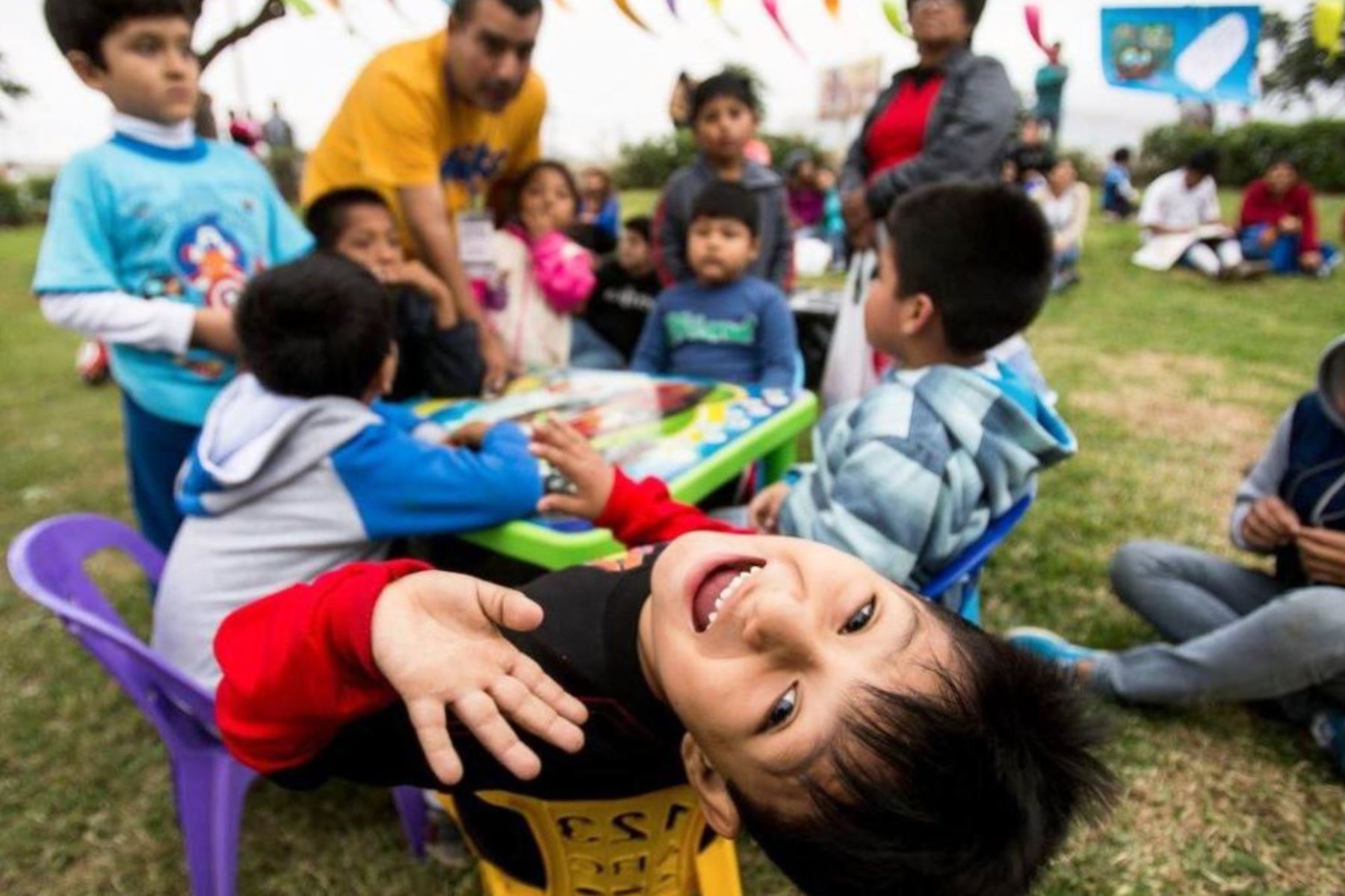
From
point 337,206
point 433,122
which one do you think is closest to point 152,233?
point 337,206

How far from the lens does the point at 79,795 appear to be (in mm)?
1839

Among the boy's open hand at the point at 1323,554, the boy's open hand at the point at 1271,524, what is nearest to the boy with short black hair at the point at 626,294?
the boy's open hand at the point at 1271,524

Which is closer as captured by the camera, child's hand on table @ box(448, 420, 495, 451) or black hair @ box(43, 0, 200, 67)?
black hair @ box(43, 0, 200, 67)

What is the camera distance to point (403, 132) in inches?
87.2

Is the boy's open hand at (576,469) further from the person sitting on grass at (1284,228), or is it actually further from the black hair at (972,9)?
the person sitting on grass at (1284,228)

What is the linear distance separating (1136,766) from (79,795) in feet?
7.95

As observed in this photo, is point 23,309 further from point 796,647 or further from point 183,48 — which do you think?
point 796,647

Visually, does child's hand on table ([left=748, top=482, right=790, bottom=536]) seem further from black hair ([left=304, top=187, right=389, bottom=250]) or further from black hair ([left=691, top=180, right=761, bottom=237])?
black hair ([left=304, top=187, right=389, bottom=250])

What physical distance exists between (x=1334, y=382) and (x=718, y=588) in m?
1.79

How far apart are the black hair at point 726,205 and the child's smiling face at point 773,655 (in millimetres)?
2053

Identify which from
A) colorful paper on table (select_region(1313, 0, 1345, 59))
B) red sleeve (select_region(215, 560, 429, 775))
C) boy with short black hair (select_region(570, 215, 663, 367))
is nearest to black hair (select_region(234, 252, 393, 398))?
red sleeve (select_region(215, 560, 429, 775))

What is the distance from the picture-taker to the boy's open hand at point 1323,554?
1760mm

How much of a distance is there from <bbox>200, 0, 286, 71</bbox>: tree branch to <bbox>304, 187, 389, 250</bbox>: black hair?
1.17m

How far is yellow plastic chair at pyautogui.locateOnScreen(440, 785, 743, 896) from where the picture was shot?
1.04 meters
